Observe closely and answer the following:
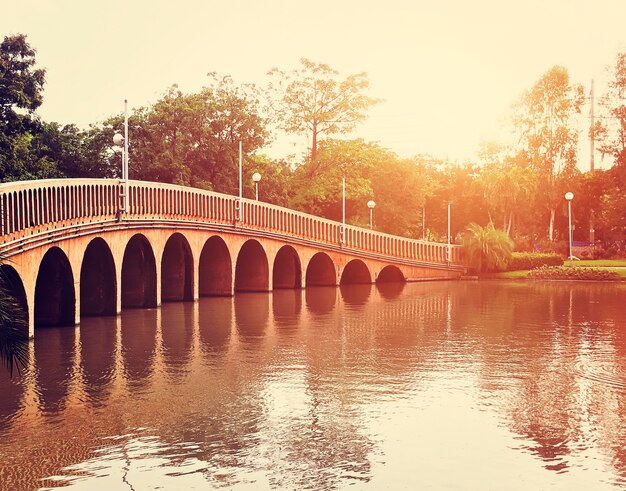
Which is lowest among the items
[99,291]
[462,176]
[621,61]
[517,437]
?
[517,437]

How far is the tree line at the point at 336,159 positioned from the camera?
5378 cm

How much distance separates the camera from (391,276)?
6512 centimetres

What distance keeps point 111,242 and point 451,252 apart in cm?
3902

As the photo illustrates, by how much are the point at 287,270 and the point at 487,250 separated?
19181 millimetres

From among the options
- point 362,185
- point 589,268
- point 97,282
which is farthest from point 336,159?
point 97,282

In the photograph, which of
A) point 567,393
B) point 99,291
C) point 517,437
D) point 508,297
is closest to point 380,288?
point 508,297

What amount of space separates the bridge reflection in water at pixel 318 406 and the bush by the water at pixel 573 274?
107 ft

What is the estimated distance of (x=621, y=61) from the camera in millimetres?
85375

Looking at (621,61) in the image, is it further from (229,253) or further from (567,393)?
(567,393)

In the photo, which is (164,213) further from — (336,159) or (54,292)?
(336,159)

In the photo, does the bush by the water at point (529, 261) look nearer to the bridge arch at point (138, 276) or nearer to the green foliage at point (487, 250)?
the green foliage at point (487, 250)

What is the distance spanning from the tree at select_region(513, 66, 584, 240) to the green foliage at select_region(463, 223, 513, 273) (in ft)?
68.5

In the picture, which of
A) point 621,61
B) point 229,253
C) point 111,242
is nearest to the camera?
point 111,242

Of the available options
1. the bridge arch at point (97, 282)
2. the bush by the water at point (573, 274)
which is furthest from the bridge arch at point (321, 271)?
the bridge arch at point (97, 282)
